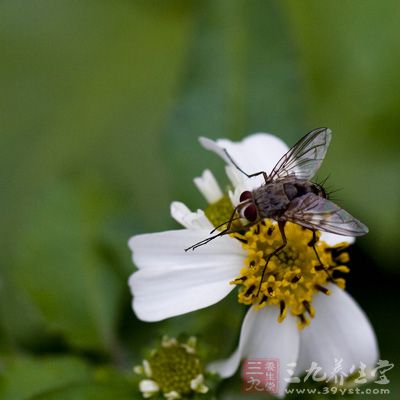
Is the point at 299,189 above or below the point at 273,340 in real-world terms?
above

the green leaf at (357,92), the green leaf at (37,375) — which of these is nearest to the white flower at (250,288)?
the green leaf at (37,375)

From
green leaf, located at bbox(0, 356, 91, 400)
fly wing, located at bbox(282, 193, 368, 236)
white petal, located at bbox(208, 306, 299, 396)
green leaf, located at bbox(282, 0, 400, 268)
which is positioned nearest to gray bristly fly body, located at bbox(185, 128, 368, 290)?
fly wing, located at bbox(282, 193, 368, 236)

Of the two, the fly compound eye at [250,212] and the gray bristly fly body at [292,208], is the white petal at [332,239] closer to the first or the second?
the gray bristly fly body at [292,208]

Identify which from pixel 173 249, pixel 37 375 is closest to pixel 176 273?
pixel 173 249

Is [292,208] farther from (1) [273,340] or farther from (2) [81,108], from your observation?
(2) [81,108]

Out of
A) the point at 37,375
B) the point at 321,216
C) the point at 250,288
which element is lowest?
the point at 37,375

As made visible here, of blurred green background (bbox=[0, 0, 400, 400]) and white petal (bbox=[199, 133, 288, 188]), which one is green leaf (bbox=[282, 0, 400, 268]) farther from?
white petal (bbox=[199, 133, 288, 188])
